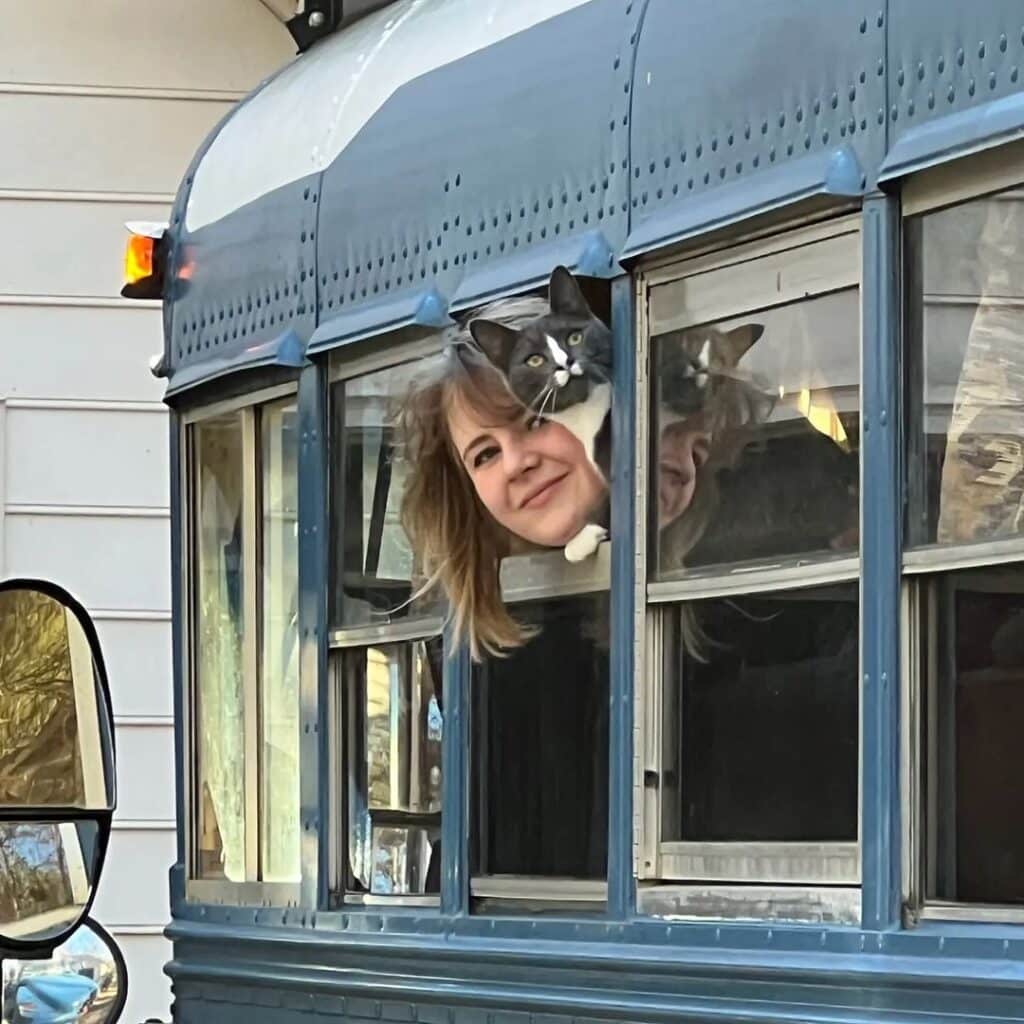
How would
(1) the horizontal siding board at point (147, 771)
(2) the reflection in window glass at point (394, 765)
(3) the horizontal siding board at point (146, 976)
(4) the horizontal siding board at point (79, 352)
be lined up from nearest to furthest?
(2) the reflection in window glass at point (394, 765) → (3) the horizontal siding board at point (146, 976) → (1) the horizontal siding board at point (147, 771) → (4) the horizontal siding board at point (79, 352)

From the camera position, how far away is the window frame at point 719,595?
327 cm

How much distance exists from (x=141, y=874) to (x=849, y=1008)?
710 centimetres

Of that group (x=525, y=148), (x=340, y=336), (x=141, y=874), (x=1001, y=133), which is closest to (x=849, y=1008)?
(x=1001, y=133)

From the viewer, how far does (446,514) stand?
4137mm

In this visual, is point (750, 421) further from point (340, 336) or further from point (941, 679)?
point (340, 336)

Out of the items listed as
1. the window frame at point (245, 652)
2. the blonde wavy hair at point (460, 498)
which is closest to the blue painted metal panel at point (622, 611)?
the blonde wavy hair at point (460, 498)

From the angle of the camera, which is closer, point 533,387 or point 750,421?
point 750,421

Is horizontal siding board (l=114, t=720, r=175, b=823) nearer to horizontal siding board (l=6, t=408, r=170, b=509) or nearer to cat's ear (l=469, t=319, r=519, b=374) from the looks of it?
horizontal siding board (l=6, t=408, r=170, b=509)

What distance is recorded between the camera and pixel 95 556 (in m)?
10.1

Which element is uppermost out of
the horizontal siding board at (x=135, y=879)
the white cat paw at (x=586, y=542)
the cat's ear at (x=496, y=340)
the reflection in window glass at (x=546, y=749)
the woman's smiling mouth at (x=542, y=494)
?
the cat's ear at (x=496, y=340)

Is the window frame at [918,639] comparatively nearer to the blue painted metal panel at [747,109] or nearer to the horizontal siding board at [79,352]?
the blue painted metal panel at [747,109]

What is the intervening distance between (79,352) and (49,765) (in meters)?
6.64

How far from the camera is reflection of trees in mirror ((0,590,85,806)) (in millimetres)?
3602

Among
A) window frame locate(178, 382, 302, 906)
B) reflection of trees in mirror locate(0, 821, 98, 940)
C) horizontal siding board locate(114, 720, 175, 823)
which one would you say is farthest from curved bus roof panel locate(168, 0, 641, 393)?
horizontal siding board locate(114, 720, 175, 823)
